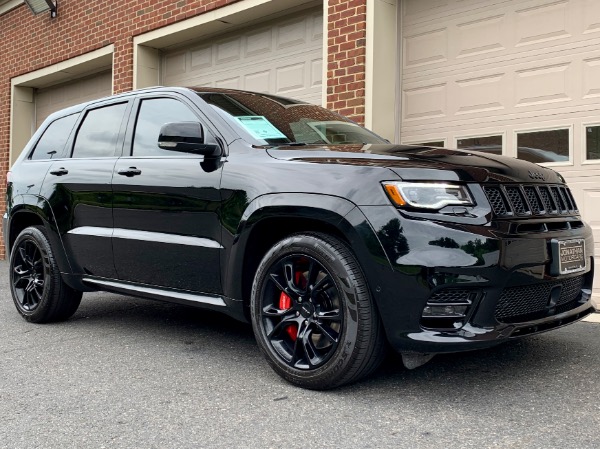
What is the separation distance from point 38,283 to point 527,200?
12.4ft

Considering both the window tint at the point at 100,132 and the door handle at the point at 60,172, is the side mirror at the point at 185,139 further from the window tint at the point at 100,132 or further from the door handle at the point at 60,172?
the door handle at the point at 60,172

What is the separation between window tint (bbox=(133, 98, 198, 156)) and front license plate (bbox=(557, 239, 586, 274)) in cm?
233

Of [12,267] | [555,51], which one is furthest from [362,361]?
[555,51]

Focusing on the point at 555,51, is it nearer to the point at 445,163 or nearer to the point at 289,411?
the point at 445,163

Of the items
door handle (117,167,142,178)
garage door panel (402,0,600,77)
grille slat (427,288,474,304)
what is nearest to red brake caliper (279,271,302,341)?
grille slat (427,288,474,304)

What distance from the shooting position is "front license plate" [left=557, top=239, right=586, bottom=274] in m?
3.24

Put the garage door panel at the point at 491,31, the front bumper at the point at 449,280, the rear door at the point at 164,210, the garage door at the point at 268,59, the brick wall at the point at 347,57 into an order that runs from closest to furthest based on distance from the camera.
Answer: the front bumper at the point at 449,280 < the rear door at the point at 164,210 < the garage door panel at the point at 491,31 < the brick wall at the point at 347,57 < the garage door at the point at 268,59

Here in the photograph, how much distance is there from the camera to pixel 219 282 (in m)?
3.71

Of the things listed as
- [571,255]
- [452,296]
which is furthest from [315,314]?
[571,255]

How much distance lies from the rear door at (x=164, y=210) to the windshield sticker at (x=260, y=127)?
0.25 metres

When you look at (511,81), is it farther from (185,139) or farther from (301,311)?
(301,311)

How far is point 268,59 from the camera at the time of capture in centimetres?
865

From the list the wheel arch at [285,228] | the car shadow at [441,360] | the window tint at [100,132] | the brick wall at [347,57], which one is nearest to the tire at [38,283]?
the car shadow at [441,360]

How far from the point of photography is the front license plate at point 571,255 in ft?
10.6
